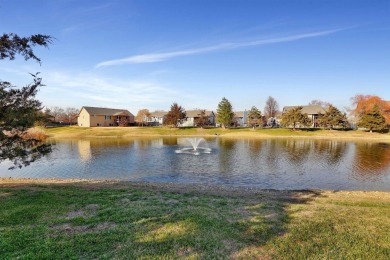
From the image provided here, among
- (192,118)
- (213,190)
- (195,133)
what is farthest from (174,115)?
(213,190)

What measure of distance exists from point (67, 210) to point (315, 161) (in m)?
32.3

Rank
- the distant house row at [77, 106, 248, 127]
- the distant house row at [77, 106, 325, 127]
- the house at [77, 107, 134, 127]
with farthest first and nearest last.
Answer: the distant house row at [77, 106, 325, 127], the distant house row at [77, 106, 248, 127], the house at [77, 107, 134, 127]

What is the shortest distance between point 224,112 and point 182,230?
8524cm

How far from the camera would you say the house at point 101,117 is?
9878 centimetres

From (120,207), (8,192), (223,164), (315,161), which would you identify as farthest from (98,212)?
(315,161)

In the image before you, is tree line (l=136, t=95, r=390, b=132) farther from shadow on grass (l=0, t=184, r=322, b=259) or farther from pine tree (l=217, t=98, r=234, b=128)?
shadow on grass (l=0, t=184, r=322, b=259)

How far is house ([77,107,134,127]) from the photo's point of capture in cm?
9878

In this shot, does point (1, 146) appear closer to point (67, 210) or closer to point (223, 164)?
point (67, 210)

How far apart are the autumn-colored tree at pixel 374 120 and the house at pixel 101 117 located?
266 feet

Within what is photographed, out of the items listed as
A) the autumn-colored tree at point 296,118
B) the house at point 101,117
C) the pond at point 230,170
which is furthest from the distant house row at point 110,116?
the pond at point 230,170

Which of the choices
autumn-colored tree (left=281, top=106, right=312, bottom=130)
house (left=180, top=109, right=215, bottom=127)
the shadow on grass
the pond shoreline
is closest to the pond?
the pond shoreline

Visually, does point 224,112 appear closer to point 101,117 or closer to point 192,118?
point 192,118

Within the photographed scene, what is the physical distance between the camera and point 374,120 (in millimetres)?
78062

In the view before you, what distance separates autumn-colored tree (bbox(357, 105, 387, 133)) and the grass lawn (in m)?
79.2
